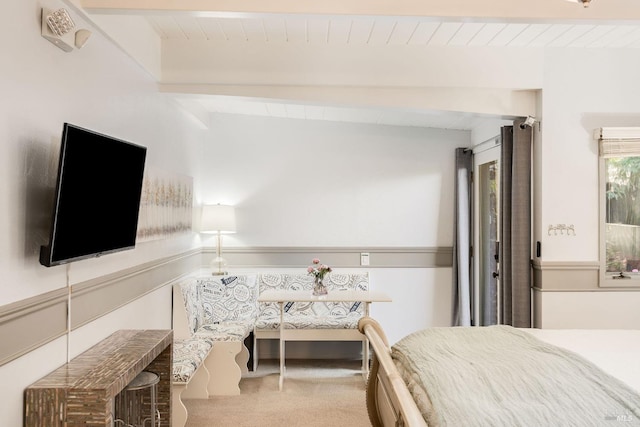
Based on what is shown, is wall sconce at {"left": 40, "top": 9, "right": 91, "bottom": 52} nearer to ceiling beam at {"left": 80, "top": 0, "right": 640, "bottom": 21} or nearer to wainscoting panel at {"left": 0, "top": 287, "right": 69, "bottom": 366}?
ceiling beam at {"left": 80, "top": 0, "right": 640, "bottom": 21}

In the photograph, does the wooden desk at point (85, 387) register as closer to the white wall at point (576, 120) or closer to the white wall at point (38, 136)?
the white wall at point (38, 136)

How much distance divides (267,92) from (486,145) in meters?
2.28

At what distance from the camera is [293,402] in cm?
381

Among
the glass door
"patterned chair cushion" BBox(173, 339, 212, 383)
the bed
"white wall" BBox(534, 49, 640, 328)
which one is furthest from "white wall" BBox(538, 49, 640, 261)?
"patterned chair cushion" BBox(173, 339, 212, 383)

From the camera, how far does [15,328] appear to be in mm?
1916

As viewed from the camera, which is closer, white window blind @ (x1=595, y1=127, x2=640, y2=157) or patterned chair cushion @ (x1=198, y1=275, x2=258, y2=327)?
white window blind @ (x1=595, y1=127, x2=640, y2=157)

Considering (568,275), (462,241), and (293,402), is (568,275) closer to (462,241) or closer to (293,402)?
(462,241)

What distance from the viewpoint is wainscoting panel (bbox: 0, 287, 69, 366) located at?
6.10 feet

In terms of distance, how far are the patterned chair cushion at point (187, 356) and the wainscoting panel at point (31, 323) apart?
1049mm

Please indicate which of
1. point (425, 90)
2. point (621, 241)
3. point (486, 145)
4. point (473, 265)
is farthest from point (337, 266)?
point (621, 241)

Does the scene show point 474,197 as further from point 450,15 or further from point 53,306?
point 53,306

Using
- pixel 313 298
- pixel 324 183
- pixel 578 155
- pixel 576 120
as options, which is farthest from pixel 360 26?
pixel 324 183

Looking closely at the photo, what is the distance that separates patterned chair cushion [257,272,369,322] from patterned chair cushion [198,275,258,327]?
164mm

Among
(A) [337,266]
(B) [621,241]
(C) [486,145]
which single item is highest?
(C) [486,145]
